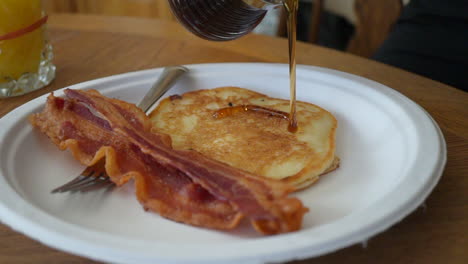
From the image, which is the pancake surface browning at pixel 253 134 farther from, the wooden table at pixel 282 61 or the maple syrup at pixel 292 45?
the wooden table at pixel 282 61

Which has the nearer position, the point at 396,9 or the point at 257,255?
the point at 257,255

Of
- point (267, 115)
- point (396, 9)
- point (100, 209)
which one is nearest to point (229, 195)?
point (100, 209)

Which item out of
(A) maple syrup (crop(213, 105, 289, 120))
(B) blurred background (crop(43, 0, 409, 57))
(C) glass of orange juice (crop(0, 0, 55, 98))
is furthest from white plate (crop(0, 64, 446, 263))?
(B) blurred background (crop(43, 0, 409, 57))

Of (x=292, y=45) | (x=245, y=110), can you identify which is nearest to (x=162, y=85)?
(x=245, y=110)

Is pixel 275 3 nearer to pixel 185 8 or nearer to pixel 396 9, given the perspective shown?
pixel 185 8

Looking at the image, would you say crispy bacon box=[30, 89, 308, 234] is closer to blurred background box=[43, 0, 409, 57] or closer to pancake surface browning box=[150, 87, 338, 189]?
pancake surface browning box=[150, 87, 338, 189]

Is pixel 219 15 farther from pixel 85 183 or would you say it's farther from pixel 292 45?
pixel 85 183

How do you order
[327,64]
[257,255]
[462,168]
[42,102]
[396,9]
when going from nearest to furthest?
[257,255]
[462,168]
[42,102]
[327,64]
[396,9]
